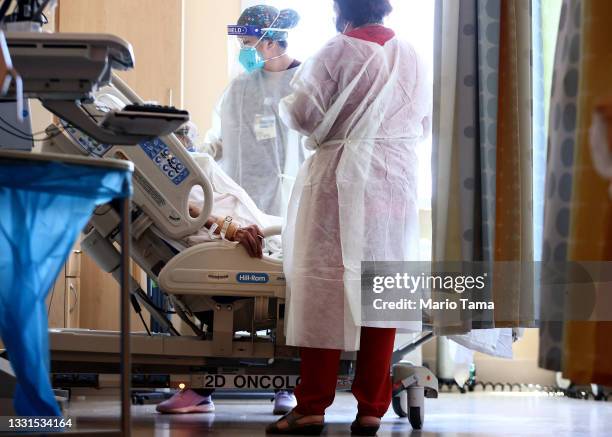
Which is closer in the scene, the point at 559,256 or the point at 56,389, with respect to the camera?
the point at 559,256

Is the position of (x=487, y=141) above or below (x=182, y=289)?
above

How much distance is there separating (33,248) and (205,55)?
13.5 feet

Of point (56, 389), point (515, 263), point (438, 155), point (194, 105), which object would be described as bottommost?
point (56, 389)

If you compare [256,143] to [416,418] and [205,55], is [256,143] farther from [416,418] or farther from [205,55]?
[205,55]

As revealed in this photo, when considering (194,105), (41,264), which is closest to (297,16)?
(194,105)

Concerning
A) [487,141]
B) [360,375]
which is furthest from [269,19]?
[360,375]

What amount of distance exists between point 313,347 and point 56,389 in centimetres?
107

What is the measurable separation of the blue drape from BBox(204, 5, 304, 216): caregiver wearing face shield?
2306mm

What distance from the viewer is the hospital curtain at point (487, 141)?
10.5ft

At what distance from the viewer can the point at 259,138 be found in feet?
14.2

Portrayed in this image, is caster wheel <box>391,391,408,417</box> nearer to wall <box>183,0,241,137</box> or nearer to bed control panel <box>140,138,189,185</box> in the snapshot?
bed control panel <box>140,138,189,185</box>

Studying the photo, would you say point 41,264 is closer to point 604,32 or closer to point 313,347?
point 604,32

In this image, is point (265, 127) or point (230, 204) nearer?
point (230, 204)

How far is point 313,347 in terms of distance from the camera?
316cm
